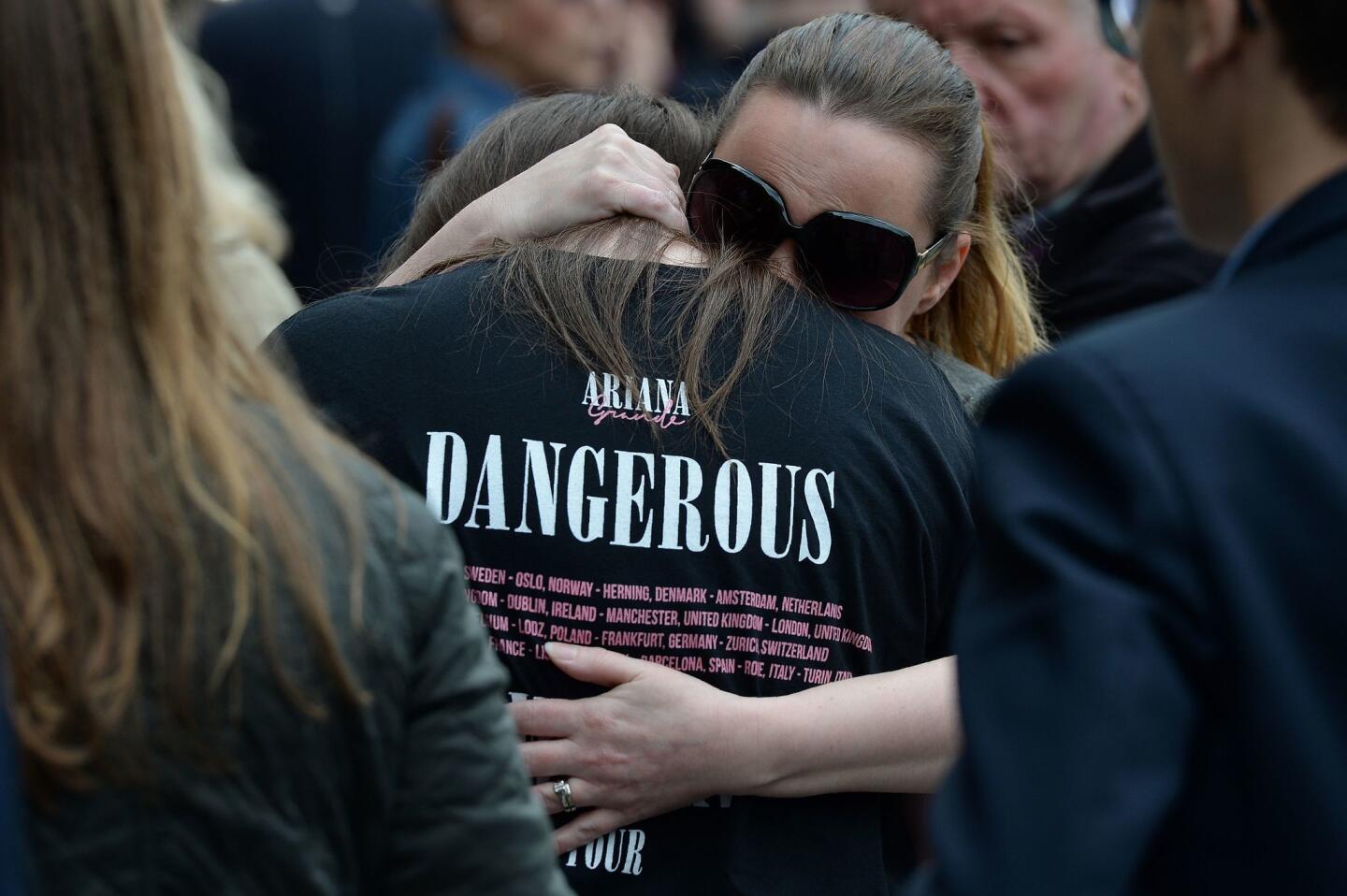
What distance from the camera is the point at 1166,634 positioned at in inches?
43.8

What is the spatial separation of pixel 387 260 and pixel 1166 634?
155 centimetres

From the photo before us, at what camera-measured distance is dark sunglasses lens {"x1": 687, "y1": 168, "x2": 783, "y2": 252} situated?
1953 mm

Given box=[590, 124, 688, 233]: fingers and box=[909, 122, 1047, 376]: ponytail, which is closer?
box=[590, 124, 688, 233]: fingers

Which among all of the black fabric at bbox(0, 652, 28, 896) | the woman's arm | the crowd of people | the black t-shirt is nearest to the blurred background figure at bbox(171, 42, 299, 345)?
the crowd of people

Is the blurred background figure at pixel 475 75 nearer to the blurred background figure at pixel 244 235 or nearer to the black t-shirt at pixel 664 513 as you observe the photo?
the blurred background figure at pixel 244 235

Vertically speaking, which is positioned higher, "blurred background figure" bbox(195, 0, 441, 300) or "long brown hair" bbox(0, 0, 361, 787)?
"long brown hair" bbox(0, 0, 361, 787)

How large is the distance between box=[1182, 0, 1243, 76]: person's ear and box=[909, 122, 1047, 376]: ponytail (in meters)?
1.04

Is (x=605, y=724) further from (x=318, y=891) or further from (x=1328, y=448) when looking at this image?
(x=1328, y=448)

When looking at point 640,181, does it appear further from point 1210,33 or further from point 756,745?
point 1210,33

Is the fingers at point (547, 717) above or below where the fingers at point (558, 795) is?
above

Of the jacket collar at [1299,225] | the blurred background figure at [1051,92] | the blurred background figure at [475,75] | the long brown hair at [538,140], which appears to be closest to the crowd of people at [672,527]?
the jacket collar at [1299,225]

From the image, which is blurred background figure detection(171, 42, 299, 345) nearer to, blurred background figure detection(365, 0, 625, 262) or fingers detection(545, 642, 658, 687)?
blurred background figure detection(365, 0, 625, 262)

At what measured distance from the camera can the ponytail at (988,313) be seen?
2324mm

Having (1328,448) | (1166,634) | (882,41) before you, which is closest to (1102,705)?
(1166,634)
